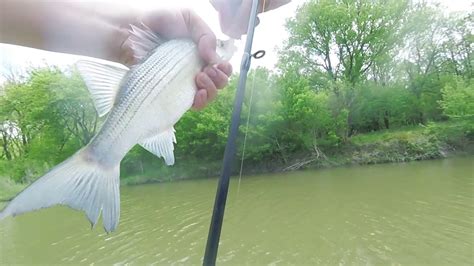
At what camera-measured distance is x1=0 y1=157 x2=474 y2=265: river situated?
22.8 ft

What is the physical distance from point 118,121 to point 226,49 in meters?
0.43

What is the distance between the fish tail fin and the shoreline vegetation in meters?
15.8

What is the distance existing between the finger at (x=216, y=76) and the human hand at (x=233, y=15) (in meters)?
0.23

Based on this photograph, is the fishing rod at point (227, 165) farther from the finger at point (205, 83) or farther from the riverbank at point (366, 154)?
the riverbank at point (366, 154)

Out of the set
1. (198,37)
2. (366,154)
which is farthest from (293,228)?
(366,154)

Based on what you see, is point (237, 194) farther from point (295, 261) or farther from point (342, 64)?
point (342, 64)

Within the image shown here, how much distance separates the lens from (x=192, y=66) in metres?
0.86

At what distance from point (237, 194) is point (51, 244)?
22.1ft

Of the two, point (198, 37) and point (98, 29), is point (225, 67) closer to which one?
point (198, 37)

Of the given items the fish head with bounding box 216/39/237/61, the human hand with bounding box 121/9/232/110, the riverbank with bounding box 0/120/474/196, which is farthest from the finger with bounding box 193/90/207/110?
the riverbank with bounding box 0/120/474/196

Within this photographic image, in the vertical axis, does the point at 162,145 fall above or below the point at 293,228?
above

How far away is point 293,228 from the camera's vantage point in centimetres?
875

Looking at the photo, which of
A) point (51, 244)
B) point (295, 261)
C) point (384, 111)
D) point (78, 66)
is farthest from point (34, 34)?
point (384, 111)

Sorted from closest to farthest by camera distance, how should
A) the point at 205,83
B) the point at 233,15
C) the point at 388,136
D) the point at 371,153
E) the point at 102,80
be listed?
the point at 102,80
the point at 205,83
the point at 233,15
the point at 371,153
the point at 388,136
